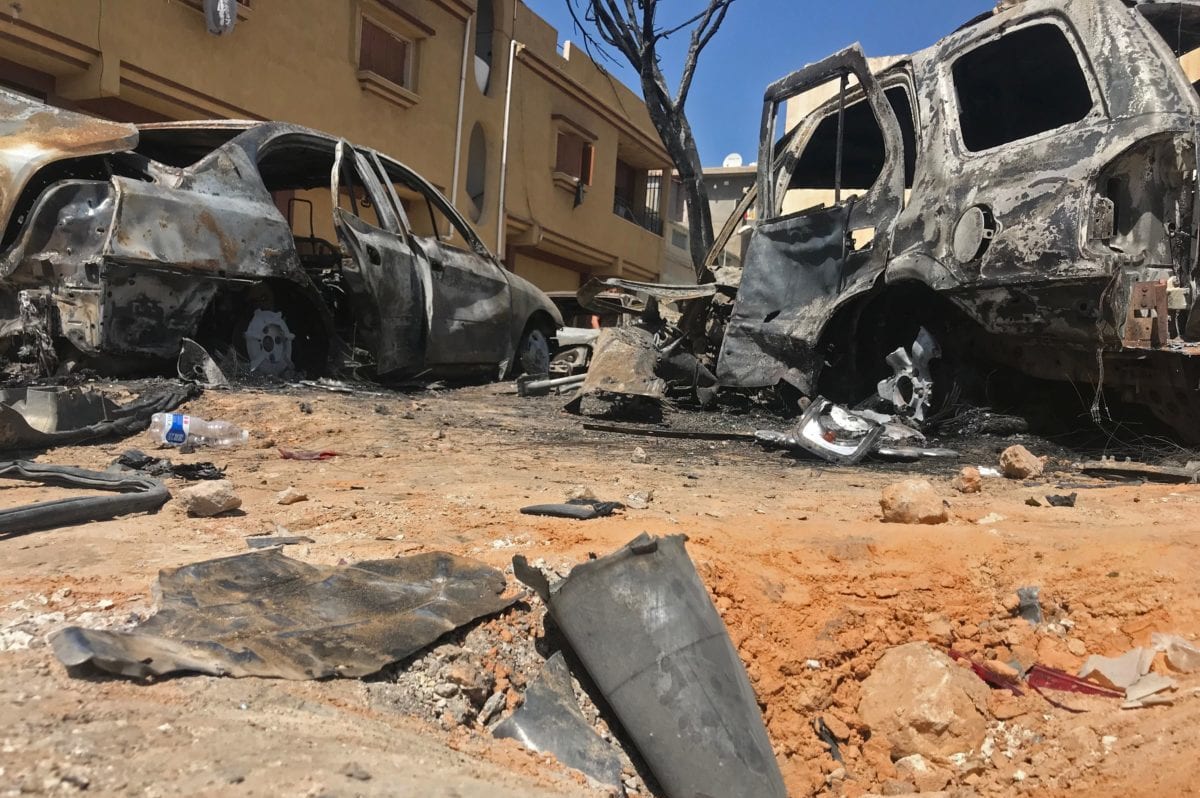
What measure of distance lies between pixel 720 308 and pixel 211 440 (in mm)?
3499

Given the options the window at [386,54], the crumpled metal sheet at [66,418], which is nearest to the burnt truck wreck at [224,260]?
the crumpled metal sheet at [66,418]

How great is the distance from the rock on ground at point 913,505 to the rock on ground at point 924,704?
653 mm

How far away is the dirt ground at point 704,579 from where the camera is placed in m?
1.21

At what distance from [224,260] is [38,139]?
0.98m

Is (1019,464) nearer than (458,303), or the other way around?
(1019,464)

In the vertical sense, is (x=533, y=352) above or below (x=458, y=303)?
below

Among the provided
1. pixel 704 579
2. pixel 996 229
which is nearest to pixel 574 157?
pixel 996 229

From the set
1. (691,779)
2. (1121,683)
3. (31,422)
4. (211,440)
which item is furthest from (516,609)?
(31,422)

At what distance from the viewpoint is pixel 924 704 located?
Result: 2.06 meters

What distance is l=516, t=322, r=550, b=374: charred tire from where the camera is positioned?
748 centimetres

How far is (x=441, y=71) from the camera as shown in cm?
1273

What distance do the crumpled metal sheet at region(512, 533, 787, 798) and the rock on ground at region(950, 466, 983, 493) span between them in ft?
6.02

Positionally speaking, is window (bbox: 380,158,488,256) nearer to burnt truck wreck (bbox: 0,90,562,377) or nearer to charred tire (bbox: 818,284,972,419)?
burnt truck wreck (bbox: 0,90,562,377)

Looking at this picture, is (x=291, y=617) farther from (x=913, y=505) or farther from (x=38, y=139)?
(x=38, y=139)
